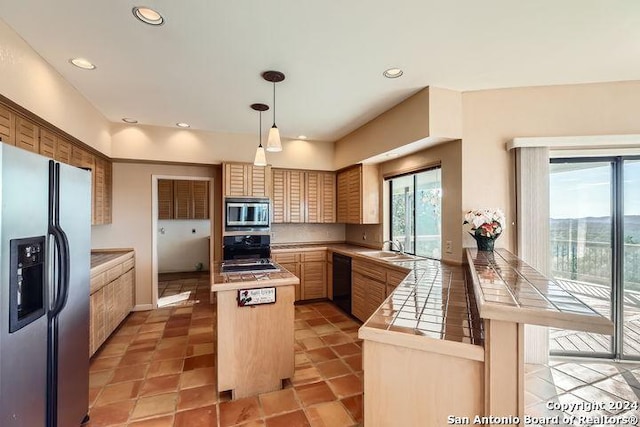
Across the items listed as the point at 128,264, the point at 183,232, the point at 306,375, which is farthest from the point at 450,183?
the point at 183,232

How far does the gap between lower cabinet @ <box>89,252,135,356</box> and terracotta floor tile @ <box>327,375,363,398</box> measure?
2365 millimetres

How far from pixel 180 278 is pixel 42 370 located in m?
5.33

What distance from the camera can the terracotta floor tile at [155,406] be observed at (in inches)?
82.0

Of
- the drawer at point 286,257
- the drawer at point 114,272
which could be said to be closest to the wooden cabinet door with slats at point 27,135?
the drawer at point 114,272

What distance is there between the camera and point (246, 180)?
4.34 metres

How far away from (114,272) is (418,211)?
390 cm

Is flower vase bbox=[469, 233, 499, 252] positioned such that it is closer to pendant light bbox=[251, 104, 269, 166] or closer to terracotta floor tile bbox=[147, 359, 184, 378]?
pendant light bbox=[251, 104, 269, 166]

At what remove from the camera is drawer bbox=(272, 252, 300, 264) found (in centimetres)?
451

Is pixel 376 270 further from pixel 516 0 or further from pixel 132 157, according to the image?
pixel 132 157

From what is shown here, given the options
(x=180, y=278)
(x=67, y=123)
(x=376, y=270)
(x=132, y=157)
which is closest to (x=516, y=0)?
(x=376, y=270)

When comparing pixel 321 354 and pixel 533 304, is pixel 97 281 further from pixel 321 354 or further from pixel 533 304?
pixel 533 304

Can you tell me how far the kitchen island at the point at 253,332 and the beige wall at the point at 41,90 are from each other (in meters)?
1.98

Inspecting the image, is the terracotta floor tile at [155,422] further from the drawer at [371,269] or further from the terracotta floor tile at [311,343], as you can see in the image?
the drawer at [371,269]

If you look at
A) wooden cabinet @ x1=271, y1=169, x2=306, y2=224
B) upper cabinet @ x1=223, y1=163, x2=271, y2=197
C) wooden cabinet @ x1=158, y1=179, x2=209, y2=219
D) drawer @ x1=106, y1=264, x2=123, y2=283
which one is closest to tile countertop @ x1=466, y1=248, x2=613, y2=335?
upper cabinet @ x1=223, y1=163, x2=271, y2=197
